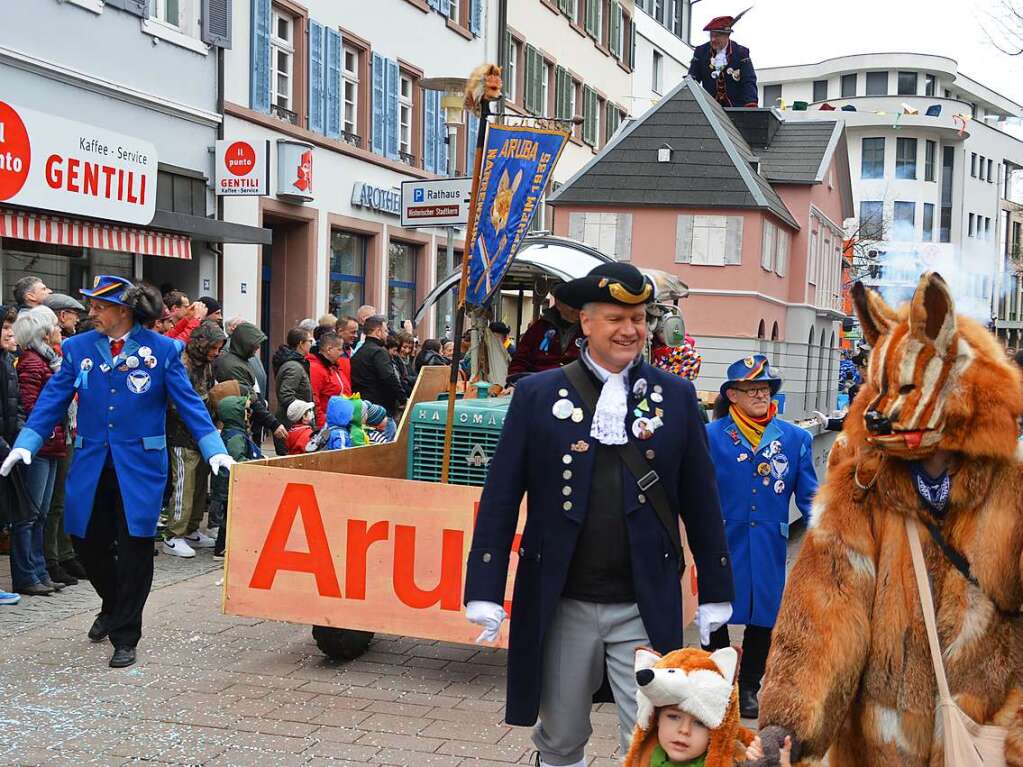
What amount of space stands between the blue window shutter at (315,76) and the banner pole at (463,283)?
1308cm

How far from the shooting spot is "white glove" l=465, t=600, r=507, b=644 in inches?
149

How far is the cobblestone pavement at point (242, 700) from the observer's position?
17.9ft

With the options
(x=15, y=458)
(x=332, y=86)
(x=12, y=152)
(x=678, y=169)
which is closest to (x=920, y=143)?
(x=332, y=86)

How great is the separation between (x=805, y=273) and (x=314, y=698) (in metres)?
15.0

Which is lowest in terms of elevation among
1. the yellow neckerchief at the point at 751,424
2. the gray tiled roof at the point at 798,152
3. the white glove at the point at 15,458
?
the white glove at the point at 15,458

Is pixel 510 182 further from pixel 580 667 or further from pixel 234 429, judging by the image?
pixel 580 667

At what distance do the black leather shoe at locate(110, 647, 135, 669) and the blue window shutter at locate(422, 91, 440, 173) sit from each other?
62.2 feet

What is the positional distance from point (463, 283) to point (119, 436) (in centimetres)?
237

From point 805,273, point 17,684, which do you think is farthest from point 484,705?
point 805,273

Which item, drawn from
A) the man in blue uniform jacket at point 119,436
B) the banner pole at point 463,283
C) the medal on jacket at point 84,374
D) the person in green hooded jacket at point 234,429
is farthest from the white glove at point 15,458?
the person in green hooded jacket at point 234,429

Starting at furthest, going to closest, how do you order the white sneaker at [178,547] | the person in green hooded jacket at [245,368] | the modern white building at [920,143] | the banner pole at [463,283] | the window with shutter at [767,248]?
the modern white building at [920,143], the window with shutter at [767,248], the person in green hooded jacket at [245,368], the white sneaker at [178,547], the banner pole at [463,283]

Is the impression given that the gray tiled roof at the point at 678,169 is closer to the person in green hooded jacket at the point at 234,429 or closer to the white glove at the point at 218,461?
the person in green hooded jacket at the point at 234,429

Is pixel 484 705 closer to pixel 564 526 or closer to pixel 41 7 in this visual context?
pixel 564 526

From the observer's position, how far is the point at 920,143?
2955 inches
